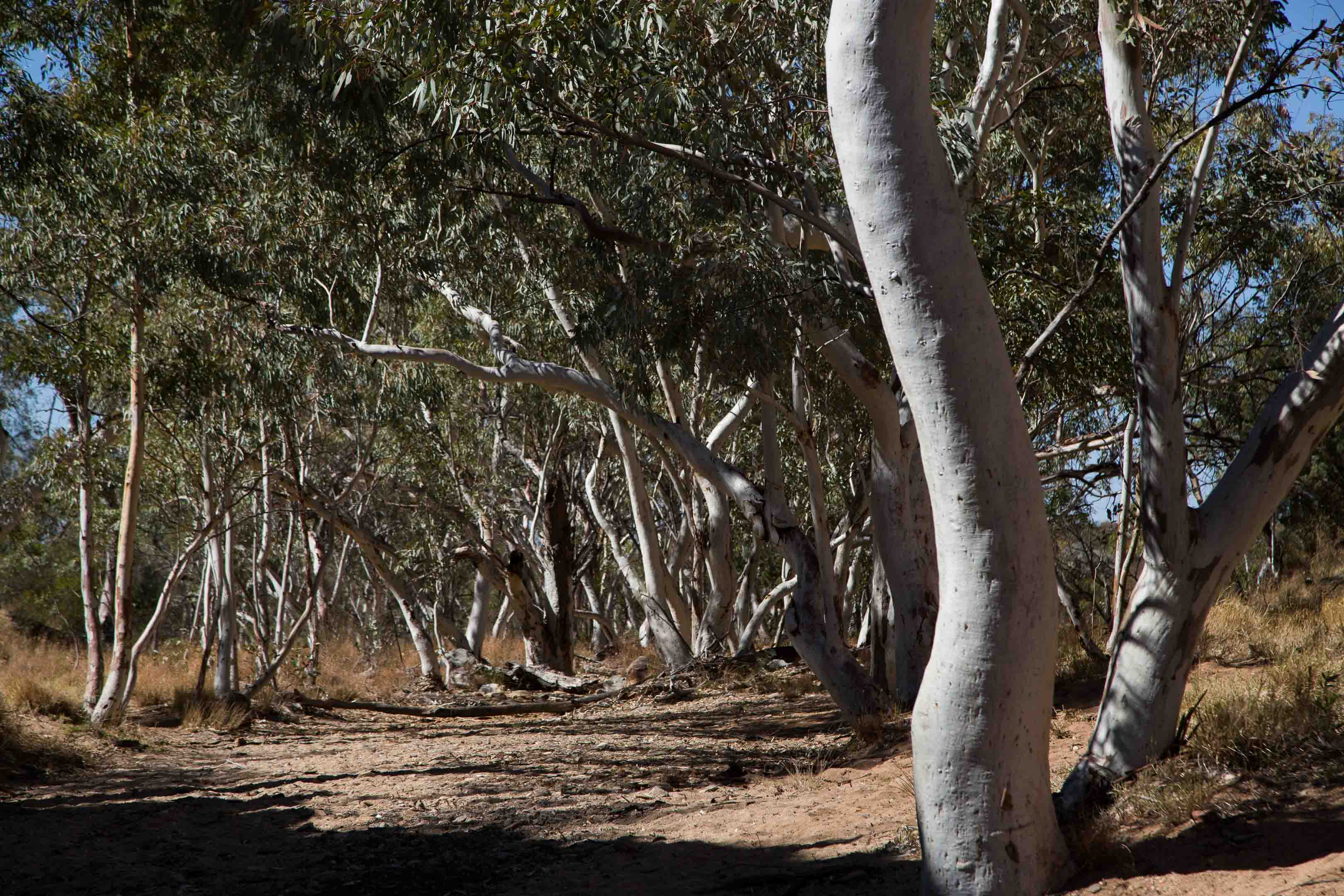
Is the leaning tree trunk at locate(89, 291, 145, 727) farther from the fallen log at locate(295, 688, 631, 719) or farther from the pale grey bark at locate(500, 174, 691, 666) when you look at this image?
the pale grey bark at locate(500, 174, 691, 666)

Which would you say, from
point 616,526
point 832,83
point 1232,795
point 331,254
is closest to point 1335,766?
point 1232,795

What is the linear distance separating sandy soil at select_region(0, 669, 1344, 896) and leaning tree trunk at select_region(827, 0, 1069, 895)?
547 millimetres

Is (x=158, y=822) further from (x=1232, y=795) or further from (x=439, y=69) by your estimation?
(x=1232, y=795)

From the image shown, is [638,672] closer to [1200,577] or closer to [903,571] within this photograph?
[903,571]

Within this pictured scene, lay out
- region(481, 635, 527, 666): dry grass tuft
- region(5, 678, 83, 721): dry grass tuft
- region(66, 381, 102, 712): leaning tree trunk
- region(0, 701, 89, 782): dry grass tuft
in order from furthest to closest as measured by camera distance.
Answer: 1. region(481, 635, 527, 666): dry grass tuft
2. region(66, 381, 102, 712): leaning tree trunk
3. region(5, 678, 83, 721): dry grass tuft
4. region(0, 701, 89, 782): dry grass tuft

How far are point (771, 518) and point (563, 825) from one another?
2.56 meters

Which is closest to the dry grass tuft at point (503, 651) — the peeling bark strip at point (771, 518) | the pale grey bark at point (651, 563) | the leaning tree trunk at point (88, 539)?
the pale grey bark at point (651, 563)

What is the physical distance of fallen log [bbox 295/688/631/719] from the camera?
11047mm

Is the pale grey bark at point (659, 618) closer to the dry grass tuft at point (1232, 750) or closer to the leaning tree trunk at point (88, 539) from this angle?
the leaning tree trunk at point (88, 539)

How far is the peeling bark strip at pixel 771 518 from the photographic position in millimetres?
6965

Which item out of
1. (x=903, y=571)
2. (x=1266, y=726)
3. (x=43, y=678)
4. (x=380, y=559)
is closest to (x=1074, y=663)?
(x=903, y=571)

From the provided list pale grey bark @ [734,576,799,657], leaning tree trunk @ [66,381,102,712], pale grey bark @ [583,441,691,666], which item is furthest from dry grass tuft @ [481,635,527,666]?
leaning tree trunk @ [66,381,102,712]

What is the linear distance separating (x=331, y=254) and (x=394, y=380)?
153 centimetres

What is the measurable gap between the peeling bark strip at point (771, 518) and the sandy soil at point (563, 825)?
0.41 metres
